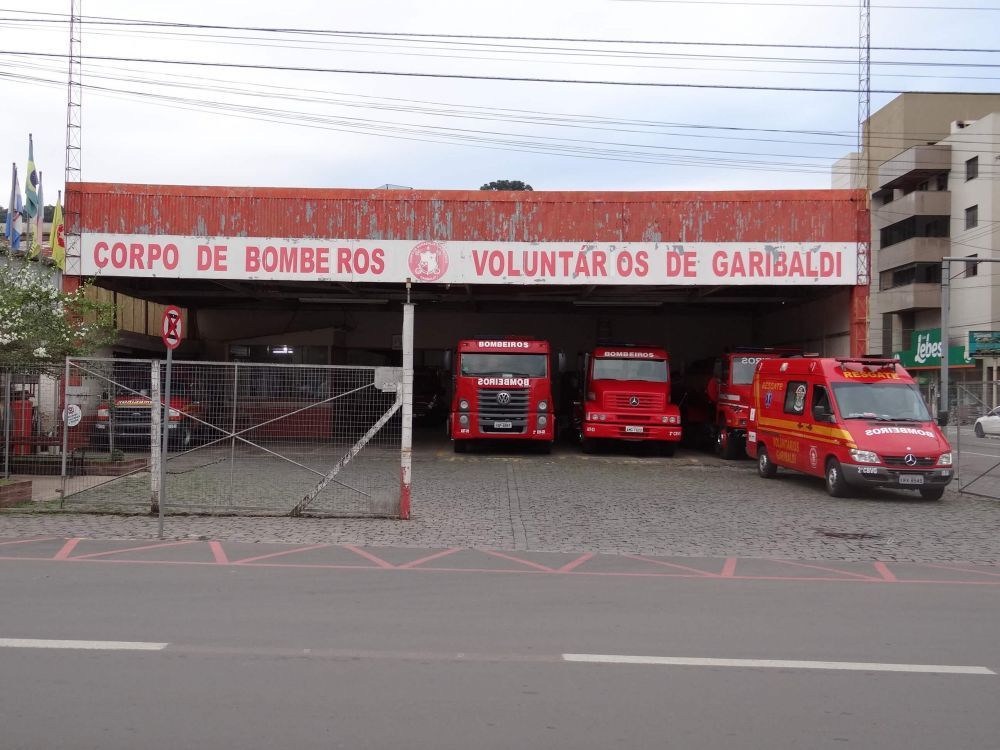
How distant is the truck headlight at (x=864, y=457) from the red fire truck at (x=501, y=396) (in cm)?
849

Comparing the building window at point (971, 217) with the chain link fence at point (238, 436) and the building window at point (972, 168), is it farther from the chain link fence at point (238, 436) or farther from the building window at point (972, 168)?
the chain link fence at point (238, 436)

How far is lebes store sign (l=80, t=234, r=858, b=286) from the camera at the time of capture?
20.2 meters

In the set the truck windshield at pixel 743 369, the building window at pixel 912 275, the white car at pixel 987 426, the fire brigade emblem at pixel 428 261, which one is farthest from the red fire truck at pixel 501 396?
the building window at pixel 912 275

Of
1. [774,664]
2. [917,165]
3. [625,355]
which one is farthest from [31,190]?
[917,165]

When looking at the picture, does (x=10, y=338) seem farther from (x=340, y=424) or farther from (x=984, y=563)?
(x=984, y=563)

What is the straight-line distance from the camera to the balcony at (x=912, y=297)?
49.6 metres

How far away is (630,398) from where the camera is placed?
2194 cm

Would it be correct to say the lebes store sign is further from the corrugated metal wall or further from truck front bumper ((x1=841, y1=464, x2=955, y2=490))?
truck front bumper ((x1=841, y1=464, x2=955, y2=490))

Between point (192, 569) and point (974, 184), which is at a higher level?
point (974, 184)

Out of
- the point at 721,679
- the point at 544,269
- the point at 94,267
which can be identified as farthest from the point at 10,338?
the point at 721,679

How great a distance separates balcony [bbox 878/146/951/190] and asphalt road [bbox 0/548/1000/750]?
45.9 metres

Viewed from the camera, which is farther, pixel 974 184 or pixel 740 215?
pixel 974 184

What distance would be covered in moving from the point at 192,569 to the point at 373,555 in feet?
6.19

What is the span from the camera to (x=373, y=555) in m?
9.67
